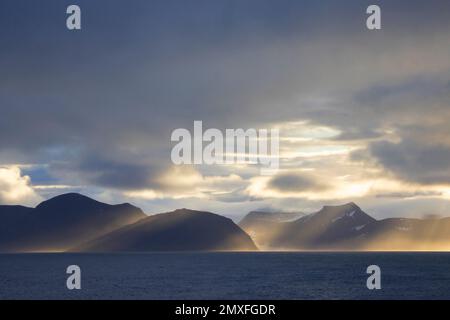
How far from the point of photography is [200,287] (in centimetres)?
10744

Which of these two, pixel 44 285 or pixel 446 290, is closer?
pixel 446 290

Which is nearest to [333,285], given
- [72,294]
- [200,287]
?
[200,287]
